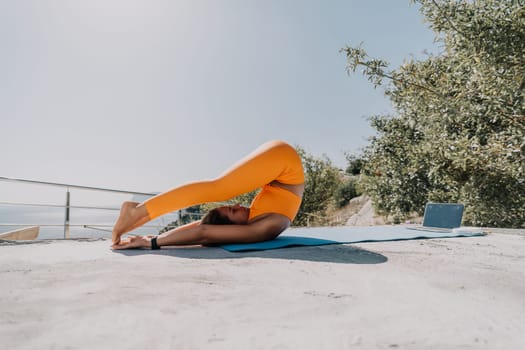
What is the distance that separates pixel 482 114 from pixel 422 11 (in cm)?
197

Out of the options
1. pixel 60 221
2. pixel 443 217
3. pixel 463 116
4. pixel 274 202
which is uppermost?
pixel 463 116

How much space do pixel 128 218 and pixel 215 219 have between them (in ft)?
2.15

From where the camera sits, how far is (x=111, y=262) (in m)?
→ 2.04

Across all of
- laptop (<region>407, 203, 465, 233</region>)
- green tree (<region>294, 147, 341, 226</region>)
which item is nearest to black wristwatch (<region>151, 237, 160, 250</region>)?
laptop (<region>407, 203, 465, 233</region>)

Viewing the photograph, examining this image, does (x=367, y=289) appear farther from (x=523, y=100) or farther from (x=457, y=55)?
(x=457, y=55)

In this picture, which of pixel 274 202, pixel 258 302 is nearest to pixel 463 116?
pixel 274 202

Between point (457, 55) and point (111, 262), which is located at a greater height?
point (457, 55)

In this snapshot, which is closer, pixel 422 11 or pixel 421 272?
pixel 421 272

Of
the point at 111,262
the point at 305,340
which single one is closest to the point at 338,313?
the point at 305,340

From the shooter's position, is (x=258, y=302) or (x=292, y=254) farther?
(x=292, y=254)

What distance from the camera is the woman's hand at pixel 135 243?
2615mm

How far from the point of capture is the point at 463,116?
225 inches

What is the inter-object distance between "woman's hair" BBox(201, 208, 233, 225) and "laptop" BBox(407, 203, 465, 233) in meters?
A: 2.68

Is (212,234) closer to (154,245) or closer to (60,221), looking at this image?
(154,245)
